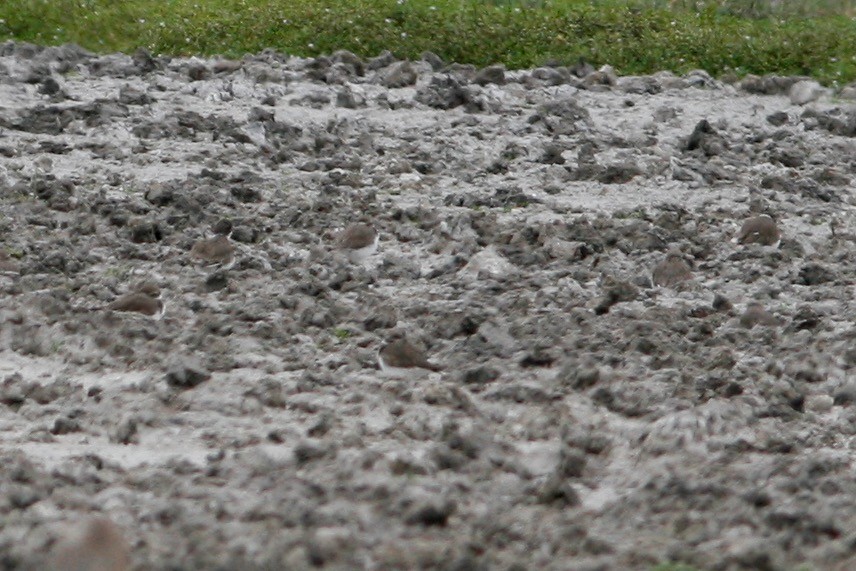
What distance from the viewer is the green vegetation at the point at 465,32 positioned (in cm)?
1262

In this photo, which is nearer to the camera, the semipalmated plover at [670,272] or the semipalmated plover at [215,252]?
the semipalmated plover at [670,272]

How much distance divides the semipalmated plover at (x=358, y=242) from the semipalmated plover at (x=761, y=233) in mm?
1675

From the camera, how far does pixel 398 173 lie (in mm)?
8422

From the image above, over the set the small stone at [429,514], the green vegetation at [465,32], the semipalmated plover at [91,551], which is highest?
the semipalmated plover at [91,551]

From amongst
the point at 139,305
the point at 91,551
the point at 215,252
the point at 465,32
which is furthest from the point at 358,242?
the point at 465,32

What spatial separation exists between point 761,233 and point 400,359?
98.4 inches

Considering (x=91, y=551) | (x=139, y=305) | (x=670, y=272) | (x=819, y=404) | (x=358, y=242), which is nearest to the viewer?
(x=91, y=551)

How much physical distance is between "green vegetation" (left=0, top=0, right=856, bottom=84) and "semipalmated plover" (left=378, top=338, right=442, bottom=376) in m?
7.57

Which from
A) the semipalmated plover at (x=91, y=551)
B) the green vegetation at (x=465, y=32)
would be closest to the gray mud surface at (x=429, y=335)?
the semipalmated plover at (x=91, y=551)

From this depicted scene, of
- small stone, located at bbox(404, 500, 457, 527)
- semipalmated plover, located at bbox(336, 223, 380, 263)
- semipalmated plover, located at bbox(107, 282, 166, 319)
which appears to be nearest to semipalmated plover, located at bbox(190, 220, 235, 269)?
semipalmated plover, located at bbox(336, 223, 380, 263)

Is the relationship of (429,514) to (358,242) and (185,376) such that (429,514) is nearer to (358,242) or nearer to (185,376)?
(185,376)

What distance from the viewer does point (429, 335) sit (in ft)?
18.4

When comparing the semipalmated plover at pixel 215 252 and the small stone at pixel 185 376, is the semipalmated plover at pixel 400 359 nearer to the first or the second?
the small stone at pixel 185 376

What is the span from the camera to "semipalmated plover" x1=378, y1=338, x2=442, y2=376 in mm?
5234
